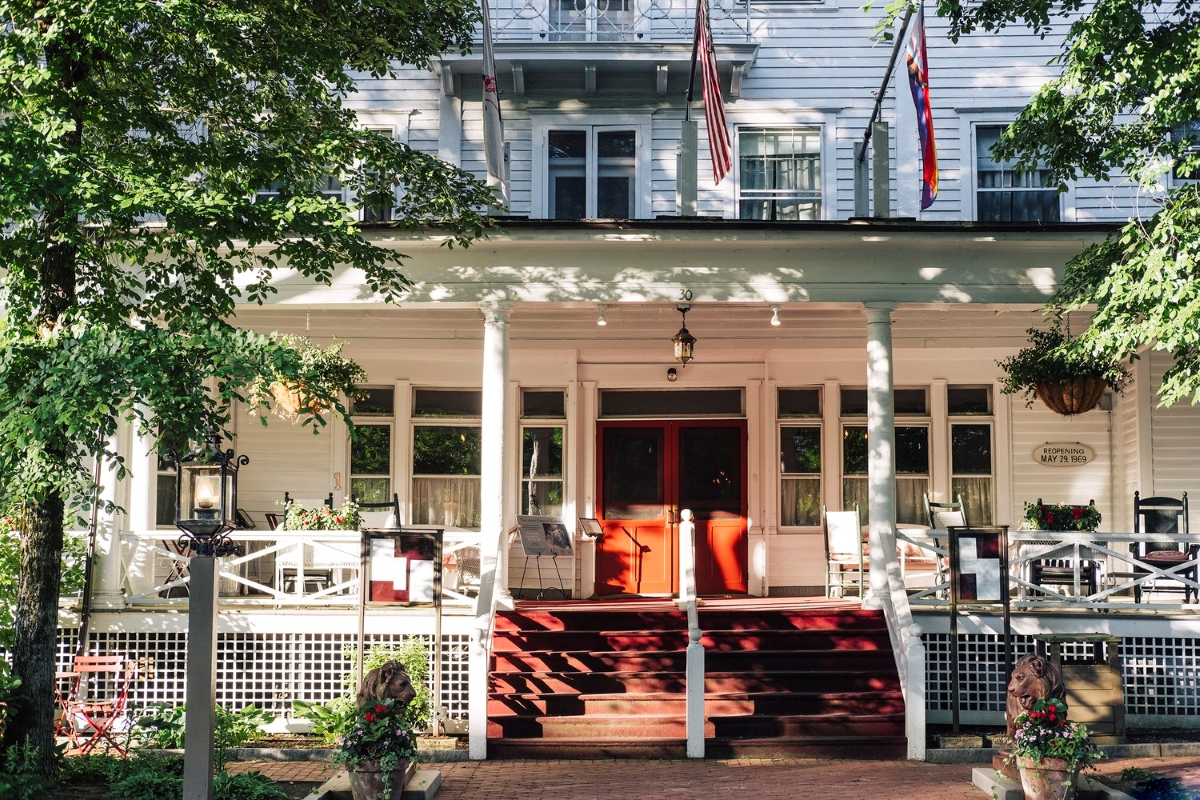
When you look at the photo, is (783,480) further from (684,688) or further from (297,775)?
(297,775)

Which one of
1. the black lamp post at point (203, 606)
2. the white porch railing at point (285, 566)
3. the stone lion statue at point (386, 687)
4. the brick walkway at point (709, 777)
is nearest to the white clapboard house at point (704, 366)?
the white porch railing at point (285, 566)

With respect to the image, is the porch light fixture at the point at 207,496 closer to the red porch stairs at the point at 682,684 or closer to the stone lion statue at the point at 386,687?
the stone lion statue at the point at 386,687

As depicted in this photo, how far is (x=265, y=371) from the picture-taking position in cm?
843

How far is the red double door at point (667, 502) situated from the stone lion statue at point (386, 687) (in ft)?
21.4

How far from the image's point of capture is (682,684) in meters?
11.7

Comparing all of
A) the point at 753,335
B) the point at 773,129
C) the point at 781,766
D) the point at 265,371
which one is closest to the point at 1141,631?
the point at 781,766

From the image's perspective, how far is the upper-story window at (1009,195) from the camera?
15.5 metres

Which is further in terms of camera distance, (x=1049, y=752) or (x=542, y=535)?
(x=542, y=535)

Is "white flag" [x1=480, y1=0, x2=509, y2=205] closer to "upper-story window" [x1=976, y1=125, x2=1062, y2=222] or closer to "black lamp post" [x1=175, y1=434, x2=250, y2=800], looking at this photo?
"black lamp post" [x1=175, y1=434, x2=250, y2=800]

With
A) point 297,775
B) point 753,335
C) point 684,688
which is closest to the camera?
point 297,775

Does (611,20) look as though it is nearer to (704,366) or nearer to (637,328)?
(637,328)

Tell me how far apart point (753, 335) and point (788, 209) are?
5.53 feet

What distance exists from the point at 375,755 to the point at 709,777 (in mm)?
2760

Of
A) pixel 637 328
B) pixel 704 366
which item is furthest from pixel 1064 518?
pixel 637 328
